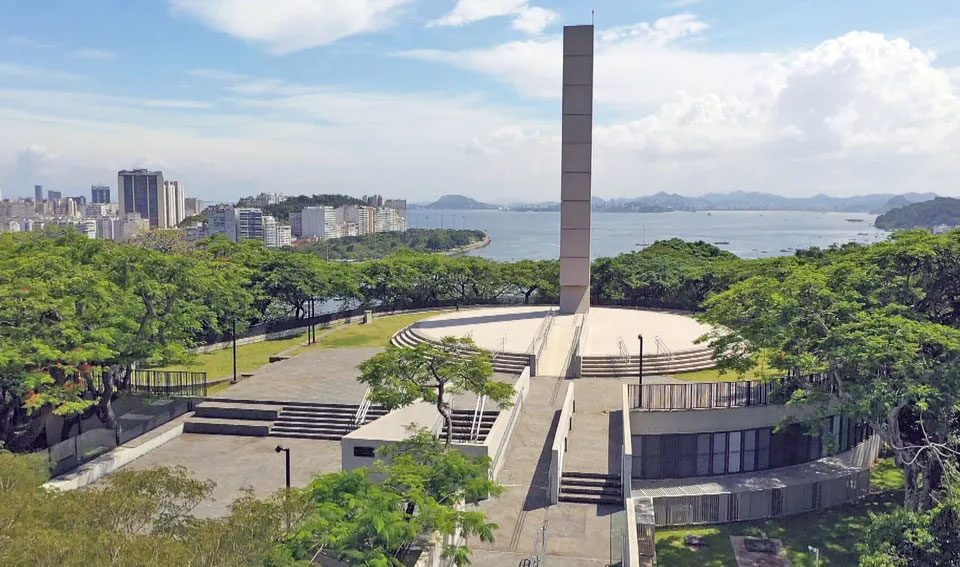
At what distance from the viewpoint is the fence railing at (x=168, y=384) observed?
28531 millimetres

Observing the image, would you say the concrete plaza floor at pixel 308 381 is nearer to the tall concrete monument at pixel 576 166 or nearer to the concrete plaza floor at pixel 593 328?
the concrete plaza floor at pixel 593 328

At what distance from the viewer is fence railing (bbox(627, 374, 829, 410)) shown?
23219mm

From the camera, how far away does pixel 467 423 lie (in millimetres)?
23719

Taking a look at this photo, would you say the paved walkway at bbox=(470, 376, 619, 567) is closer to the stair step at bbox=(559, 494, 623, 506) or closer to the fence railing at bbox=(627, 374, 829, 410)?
the stair step at bbox=(559, 494, 623, 506)

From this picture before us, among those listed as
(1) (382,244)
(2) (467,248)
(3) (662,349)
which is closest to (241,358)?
(3) (662,349)

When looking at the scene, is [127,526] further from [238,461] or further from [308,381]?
[308,381]

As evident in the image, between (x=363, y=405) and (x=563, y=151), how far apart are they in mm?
21771

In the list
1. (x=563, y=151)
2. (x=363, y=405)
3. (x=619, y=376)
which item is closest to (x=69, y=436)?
(x=363, y=405)

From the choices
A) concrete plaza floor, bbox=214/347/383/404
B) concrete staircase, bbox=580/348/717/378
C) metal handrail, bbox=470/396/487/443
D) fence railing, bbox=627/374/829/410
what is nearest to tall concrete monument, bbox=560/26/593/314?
concrete staircase, bbox=580/348/717/378

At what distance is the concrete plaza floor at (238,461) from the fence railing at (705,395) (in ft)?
34.1

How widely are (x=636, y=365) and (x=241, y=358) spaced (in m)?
19.4

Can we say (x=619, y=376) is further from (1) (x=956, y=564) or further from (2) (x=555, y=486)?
(1) (x=956, y=564)

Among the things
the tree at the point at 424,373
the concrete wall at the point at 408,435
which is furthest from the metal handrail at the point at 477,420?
the tree at the point at 424,373

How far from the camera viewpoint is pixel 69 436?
24.3m
